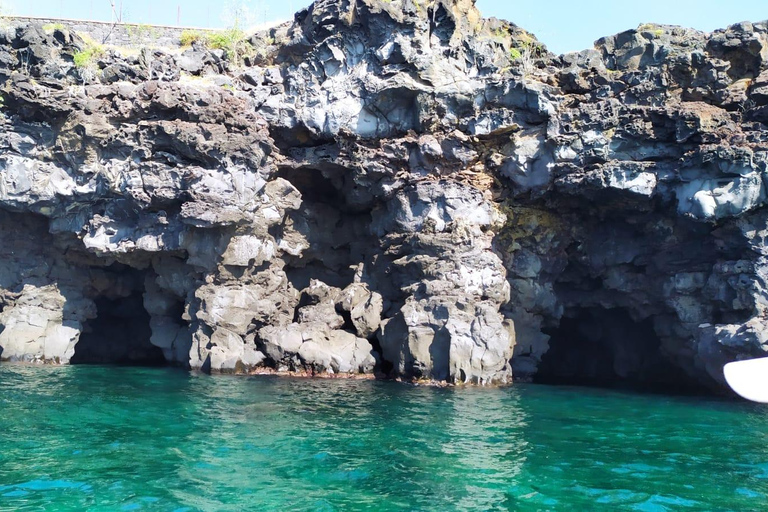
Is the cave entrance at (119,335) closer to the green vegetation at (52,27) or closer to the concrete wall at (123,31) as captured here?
the concrete wall at (123,31)

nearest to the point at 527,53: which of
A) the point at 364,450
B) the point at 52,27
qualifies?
the point at 364,450

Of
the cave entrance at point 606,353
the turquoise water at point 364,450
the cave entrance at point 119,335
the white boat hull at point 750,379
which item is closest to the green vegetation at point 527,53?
the cave entrance at point 606,353

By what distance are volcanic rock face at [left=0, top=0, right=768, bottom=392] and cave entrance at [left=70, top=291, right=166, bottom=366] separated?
3429mm

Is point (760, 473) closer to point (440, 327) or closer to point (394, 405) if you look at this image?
point (394, 405)

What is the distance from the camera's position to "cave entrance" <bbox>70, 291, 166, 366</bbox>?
3145cm

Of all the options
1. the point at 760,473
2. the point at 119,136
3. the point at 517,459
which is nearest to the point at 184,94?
the point at 119,136

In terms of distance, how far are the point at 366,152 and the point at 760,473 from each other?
17542 millimetres

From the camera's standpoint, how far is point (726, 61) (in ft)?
77.5

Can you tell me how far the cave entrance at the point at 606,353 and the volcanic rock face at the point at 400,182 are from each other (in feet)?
6.32

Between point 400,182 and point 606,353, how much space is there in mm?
13895

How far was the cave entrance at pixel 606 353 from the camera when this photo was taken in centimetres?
2909

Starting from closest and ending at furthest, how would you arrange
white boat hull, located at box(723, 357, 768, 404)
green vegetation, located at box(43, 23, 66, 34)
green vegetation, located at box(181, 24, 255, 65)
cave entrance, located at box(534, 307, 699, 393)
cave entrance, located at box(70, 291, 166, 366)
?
white boat hull, located at box(723, 357, 768, 404), green vegetation, located at box(43, 23, 66, 34), green vegetation, located at box(181, 24, 255, 65), cave entrance, located at box(534, 307, 699, 393), cave entrance, located at box(70, 291, 166, 366)

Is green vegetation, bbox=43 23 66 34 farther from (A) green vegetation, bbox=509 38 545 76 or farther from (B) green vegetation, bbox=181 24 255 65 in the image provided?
(A) green vegetation, bbox=509 38 545 76

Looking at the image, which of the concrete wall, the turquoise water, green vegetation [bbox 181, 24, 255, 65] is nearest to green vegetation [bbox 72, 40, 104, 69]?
the concrete wall
